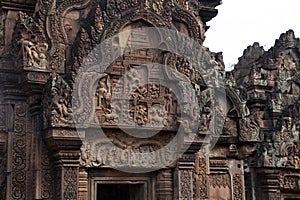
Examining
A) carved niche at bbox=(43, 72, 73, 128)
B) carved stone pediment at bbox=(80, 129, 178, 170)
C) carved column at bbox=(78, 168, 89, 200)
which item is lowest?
carved column at bbox=(78, 168, 89, 200)

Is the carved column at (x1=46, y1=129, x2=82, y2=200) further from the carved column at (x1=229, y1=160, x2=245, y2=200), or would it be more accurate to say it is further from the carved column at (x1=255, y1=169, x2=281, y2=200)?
the carved column at (x1=255, y1=169, x2=281, y2=200)

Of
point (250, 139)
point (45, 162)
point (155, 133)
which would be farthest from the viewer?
point (250, 139)

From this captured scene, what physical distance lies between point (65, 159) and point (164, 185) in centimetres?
181

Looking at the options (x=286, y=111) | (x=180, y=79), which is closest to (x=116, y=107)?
(x=180, y=79)

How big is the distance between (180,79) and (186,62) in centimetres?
38

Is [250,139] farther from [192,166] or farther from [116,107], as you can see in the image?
[116,107]

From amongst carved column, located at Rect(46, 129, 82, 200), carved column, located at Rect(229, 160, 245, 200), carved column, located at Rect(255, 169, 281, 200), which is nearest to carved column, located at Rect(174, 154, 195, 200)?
carved column, located at Rect(229, 160, 245, 200)

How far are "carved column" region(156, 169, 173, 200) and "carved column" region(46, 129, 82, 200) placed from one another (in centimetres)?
154

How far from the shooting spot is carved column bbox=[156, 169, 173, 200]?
356 inches

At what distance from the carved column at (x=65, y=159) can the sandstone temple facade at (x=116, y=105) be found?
0.01 metres

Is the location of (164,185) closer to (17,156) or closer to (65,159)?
(65,159)

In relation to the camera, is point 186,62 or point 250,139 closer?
point 186,62

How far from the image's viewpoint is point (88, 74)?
334 inches

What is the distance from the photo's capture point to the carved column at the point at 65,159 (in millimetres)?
8000
